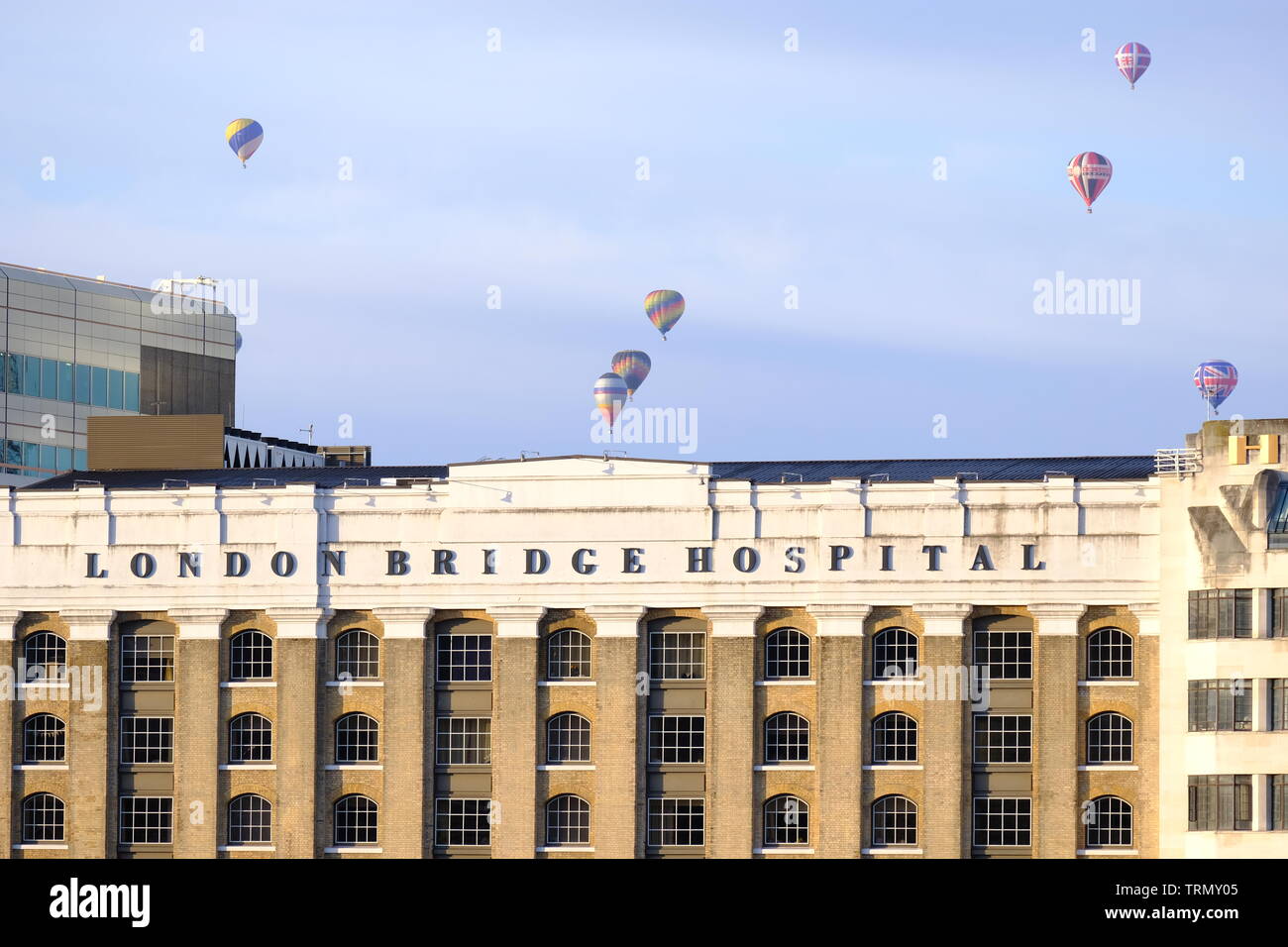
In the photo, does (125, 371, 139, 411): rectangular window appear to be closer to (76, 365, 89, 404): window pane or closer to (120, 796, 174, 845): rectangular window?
(76, 365, 89, 404): window pane

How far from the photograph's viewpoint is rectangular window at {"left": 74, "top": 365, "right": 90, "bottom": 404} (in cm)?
13738

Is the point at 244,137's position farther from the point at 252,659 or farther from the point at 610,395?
the point at 252,659

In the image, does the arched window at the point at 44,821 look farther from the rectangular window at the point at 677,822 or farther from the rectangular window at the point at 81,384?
the rectangular window at the point at 81,384

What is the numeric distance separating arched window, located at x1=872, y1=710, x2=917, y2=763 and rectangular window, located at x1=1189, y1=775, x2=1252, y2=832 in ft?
33.2

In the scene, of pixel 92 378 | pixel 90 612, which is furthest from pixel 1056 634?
pixel 92 378

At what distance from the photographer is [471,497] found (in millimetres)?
91438

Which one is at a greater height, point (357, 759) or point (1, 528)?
point (1, 528)

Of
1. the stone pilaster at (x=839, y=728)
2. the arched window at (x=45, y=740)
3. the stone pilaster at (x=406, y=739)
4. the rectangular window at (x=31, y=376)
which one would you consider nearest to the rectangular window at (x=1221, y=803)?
the stone pilaster at (x=839, y=728)

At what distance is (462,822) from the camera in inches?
3538

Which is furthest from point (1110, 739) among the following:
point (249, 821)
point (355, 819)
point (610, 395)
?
point (610, 395)

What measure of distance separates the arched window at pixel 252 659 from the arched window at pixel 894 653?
23053 millimetres
